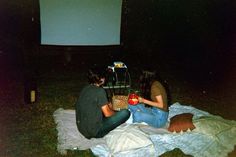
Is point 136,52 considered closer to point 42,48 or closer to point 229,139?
point 42,48

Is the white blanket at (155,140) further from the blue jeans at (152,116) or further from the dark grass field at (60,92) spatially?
the dark grass field at (60,92)

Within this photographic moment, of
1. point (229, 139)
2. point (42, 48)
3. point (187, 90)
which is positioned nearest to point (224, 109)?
point (187, 90)

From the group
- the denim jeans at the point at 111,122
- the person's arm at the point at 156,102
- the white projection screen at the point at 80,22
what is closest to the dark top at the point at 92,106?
the denim jeans at the point at 111,122

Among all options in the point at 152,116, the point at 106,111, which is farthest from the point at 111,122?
the point at 152,116

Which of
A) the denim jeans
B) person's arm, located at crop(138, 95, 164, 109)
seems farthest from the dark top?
person's arm, located at crop(138, 95, 164, 109)

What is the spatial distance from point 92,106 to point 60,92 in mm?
4077

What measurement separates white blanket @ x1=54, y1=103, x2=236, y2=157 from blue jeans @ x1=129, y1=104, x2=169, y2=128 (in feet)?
0.40

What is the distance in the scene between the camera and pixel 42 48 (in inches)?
484

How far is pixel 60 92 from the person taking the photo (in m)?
9.80

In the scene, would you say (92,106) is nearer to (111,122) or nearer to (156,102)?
(111,122)

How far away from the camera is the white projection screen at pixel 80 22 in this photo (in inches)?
454

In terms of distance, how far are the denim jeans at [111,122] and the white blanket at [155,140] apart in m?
0.09

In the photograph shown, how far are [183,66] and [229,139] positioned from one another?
8186 mm

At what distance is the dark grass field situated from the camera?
6.47m
